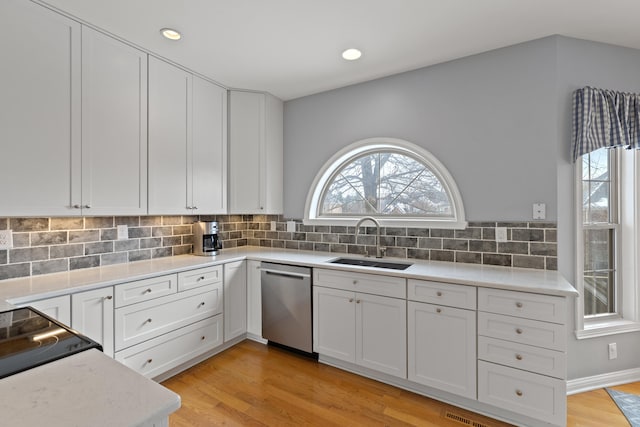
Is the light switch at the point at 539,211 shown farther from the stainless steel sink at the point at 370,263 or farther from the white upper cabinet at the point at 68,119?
the white upper cabinet at the point at 68,119

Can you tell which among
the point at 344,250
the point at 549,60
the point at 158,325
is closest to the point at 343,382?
the point at 344,250

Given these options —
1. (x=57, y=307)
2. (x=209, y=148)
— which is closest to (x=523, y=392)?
(x=57, y=307)

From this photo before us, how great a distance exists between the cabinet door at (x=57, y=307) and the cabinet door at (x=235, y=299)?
3.86ft

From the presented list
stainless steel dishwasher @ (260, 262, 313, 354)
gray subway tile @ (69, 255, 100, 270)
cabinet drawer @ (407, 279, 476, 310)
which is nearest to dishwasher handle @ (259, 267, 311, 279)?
stainless steel dishwasher @ (260, 262, 313, 354)

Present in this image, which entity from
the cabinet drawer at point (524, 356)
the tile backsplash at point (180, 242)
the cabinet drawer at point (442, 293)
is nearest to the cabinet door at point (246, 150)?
the tile backsplash at point (180, 242)

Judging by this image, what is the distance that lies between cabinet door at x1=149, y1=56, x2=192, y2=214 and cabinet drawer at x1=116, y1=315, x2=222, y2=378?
100 centimetres

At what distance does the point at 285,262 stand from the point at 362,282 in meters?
0.74

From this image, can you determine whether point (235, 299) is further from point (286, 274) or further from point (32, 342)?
point (32, 342)

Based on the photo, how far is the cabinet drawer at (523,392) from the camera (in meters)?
1.74

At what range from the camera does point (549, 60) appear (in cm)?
222

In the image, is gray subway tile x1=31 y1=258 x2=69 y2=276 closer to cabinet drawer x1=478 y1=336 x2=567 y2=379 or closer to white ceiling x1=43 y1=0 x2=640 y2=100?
white ceiling x1=43 y1=0 x2=640 y2=100

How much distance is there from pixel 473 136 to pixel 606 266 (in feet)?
4.83

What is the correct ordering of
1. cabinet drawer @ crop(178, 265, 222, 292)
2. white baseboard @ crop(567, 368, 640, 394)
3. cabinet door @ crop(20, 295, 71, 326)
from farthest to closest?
cabinet drawer @ crop(178, 265, 222, 292) < white baseboard @ crop(567, 368, 640, 394) < cabinet door @ crop(20, 295, 71, 326)

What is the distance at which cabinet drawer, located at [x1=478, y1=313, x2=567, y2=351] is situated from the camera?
1744mm
